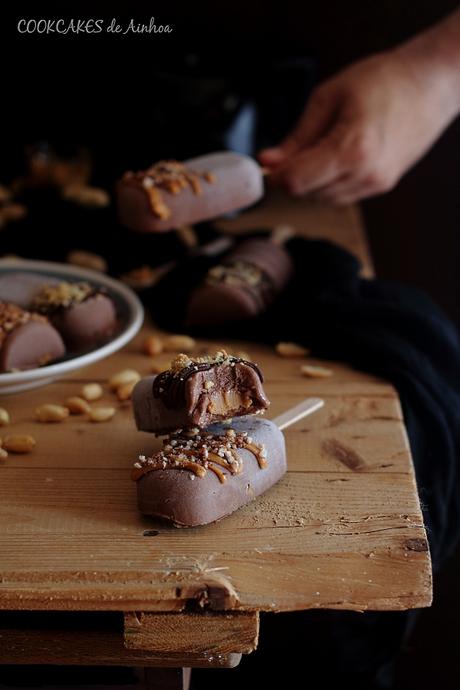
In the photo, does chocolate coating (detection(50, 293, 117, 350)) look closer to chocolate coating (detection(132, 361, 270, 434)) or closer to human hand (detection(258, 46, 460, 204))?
chocolate coating (detection(132, 361, 270, 434))

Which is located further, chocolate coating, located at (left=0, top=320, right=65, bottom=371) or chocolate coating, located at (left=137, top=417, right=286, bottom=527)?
chocolate coating, located at (left=0, top=320, right=65, bottom=371)

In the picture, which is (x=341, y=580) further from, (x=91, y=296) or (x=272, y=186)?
(x=272, y=186)

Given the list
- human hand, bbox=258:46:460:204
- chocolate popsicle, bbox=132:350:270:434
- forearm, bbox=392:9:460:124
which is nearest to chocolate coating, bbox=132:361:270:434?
chocolate popsicle, bbox=132:350:270:434

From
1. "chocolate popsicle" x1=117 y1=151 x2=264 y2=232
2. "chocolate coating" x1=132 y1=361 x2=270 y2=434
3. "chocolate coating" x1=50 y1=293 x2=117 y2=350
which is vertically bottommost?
"chocolate coating" x1=50 y1=293 x2=117 y2=350

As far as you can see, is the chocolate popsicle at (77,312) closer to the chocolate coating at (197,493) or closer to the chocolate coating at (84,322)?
the chocolate coating at (84,322)

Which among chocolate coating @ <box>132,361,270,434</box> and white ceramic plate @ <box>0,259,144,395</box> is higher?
chocolate coating @ <box>132,361,270,434</box>

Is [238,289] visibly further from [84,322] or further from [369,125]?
[369,125]

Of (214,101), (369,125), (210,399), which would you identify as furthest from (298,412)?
(214,101)

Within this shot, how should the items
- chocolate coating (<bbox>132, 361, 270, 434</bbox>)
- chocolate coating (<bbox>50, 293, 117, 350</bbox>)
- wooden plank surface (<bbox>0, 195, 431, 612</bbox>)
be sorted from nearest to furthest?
wooden plank surface (<bbox>0, 195, 431, 612</bbox>) < chocolate coating (<bbox>132, 361, 270, 434</bbox>) < chocolate coating (<bbox>50, 293, 117, 350</bbox>)
